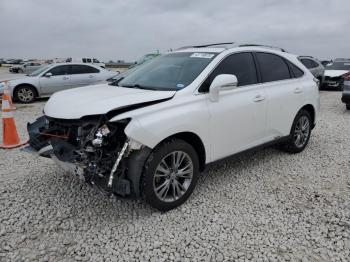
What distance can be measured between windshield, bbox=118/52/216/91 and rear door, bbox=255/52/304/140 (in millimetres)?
1069

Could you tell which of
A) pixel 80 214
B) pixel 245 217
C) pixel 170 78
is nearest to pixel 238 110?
pixel 170 78

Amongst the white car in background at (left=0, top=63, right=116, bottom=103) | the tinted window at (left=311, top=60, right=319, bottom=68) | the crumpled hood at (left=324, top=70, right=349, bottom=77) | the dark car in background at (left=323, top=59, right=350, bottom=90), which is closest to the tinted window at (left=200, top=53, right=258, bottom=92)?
the white car in background at (left=0, top=63, right=116, bottom=103)

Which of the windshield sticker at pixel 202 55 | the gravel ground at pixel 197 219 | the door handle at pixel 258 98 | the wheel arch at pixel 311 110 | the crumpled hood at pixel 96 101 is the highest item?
the windshield sticker at pixel 202 55

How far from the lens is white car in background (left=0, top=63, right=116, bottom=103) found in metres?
11.7

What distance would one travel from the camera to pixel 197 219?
133 inches

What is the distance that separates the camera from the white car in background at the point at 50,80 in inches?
459

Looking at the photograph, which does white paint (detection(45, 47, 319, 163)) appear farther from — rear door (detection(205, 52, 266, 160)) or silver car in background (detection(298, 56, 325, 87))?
silver car in background (detection(298, 56, 325, 87))

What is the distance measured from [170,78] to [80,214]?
1938 millimetres

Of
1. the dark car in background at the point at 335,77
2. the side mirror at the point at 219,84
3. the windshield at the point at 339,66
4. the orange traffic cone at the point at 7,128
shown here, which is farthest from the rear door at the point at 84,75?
the windshield at the point at 339,66

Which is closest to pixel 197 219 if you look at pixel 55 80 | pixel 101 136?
pixel 101 136

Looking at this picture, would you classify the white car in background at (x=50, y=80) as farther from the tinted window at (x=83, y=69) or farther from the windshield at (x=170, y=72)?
the windshield at (x=170, y=72)

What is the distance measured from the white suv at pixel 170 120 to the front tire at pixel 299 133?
35 cm

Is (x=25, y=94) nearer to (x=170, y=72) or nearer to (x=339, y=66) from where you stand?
(x=170, y=72)

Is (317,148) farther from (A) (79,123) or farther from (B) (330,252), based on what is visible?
(A) (79,123)
